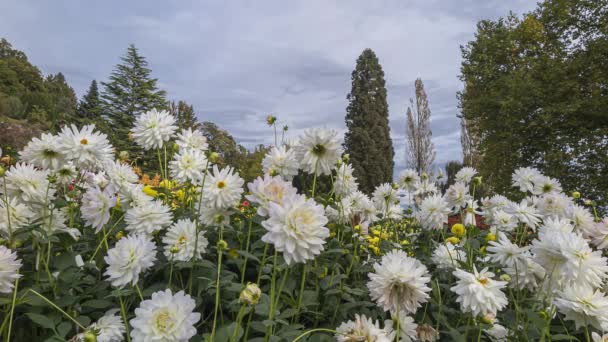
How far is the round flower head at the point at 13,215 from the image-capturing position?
1.58 m

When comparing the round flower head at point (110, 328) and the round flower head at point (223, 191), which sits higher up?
the round flower head at point (223, 191)

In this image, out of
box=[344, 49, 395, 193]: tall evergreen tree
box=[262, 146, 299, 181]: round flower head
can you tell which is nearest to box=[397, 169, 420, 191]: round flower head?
box=[262, 146, 299, 181]: round flower head

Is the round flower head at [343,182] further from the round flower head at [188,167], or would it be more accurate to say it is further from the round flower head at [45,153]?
the round flower head at [45,153]

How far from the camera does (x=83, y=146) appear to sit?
1.68m

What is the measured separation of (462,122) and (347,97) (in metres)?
5.86

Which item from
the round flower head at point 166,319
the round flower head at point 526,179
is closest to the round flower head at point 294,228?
the round flower head at point 166,319

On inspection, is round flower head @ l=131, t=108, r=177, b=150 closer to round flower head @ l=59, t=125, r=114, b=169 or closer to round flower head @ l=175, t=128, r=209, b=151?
round flower head @ l=175, t=128, r=209, b=151

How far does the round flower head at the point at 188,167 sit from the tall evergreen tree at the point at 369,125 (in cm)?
1418

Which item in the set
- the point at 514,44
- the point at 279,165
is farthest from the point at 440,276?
the point at 514,44

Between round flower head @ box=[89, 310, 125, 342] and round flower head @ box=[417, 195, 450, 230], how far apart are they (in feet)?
4.80

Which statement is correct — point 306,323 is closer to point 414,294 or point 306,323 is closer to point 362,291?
point 362,291

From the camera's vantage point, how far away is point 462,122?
19.5 m

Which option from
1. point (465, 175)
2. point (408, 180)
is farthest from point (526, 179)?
point (408, 180)

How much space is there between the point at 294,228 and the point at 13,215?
1183 millimetres
